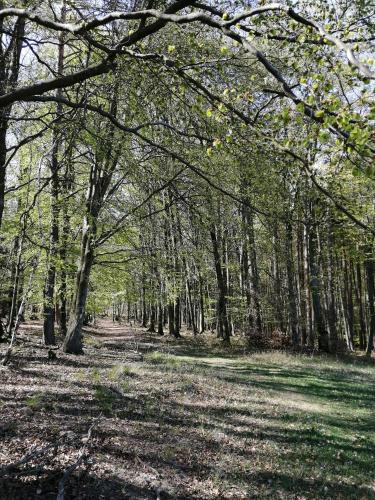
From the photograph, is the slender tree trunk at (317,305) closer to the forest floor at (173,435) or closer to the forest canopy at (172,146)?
the forest canopy at (172,146)

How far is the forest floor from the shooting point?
5.54 metres

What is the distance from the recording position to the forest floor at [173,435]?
218 inches

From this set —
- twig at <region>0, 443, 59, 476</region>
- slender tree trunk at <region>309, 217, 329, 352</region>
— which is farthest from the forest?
slender tree trunk at <region>309, 217, 329, 352</region>

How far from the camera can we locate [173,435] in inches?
295

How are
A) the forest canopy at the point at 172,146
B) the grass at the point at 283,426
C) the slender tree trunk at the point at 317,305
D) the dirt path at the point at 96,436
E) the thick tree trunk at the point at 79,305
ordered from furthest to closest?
the slender tree trunk at the point at 317,305 → the thick tree trunk at the point at 79,305 → the grass at the point at 283,426 → the dirt path at the point at 96,436 → the forest canopy at the point at 172,146

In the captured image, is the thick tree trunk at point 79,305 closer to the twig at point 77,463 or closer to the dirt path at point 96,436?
the dirt path at point 96,436

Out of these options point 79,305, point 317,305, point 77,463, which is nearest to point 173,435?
point 77,463

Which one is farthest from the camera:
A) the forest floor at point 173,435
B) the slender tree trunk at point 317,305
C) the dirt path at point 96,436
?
the slender tree trunk at point 317,305

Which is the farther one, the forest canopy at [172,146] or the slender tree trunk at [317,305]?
the slender tree trunk at [317,305]

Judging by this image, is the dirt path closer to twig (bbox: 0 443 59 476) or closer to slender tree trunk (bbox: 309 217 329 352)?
twig (bbox: 0 443 59 476)

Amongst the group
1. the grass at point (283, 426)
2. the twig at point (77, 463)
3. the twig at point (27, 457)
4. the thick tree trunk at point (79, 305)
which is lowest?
the grass at point (283, 426)

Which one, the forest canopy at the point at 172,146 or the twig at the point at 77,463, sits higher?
the forest canopy at the point at 172,146

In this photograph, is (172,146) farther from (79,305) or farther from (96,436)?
(79,305)

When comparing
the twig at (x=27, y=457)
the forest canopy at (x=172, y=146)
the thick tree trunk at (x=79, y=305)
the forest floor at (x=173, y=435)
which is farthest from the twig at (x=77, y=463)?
the thick tree trunk at (x=79, y=305)
